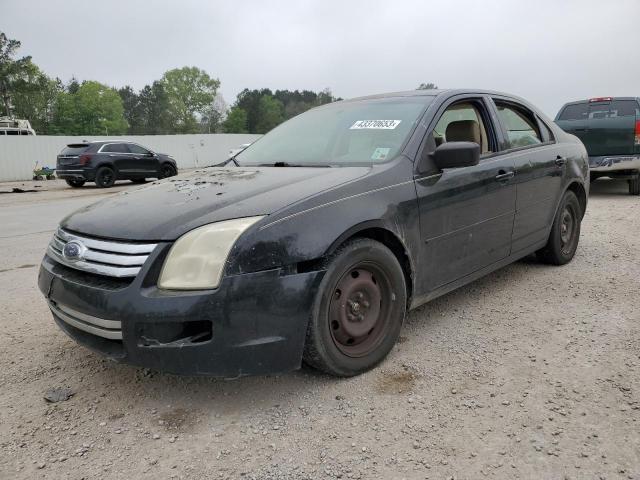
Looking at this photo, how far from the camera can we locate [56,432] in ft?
7.53

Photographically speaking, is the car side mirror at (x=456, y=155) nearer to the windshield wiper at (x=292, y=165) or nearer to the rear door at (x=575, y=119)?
the windshield wiper at (x=292, y=165)

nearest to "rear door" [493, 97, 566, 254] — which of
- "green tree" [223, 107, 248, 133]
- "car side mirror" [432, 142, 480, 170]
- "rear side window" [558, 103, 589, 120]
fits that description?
"car side mirror" [432, 142, 480, 170]

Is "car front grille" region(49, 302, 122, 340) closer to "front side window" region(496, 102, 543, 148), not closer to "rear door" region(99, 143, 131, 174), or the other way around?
"front side window" region(496, 102, 543, 148)

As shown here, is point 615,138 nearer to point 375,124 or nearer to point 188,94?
point 375,124

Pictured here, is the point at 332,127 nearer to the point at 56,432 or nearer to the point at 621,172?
the point at 56,432

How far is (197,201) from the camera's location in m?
2.56

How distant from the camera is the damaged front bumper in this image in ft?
7.15

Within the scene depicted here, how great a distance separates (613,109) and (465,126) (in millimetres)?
7478

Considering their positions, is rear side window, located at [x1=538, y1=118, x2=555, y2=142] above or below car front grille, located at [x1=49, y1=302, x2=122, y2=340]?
above

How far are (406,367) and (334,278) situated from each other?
2.45 feet

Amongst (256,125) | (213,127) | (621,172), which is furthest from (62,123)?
(621,172)

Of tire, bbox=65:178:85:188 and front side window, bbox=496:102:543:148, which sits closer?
front side window, bbox=496:102:543:148

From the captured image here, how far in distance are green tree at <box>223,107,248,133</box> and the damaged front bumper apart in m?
78.3

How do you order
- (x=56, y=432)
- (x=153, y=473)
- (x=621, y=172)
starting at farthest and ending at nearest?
(x=621, y=172), (x=56, y=432), (x=153, y=473)
